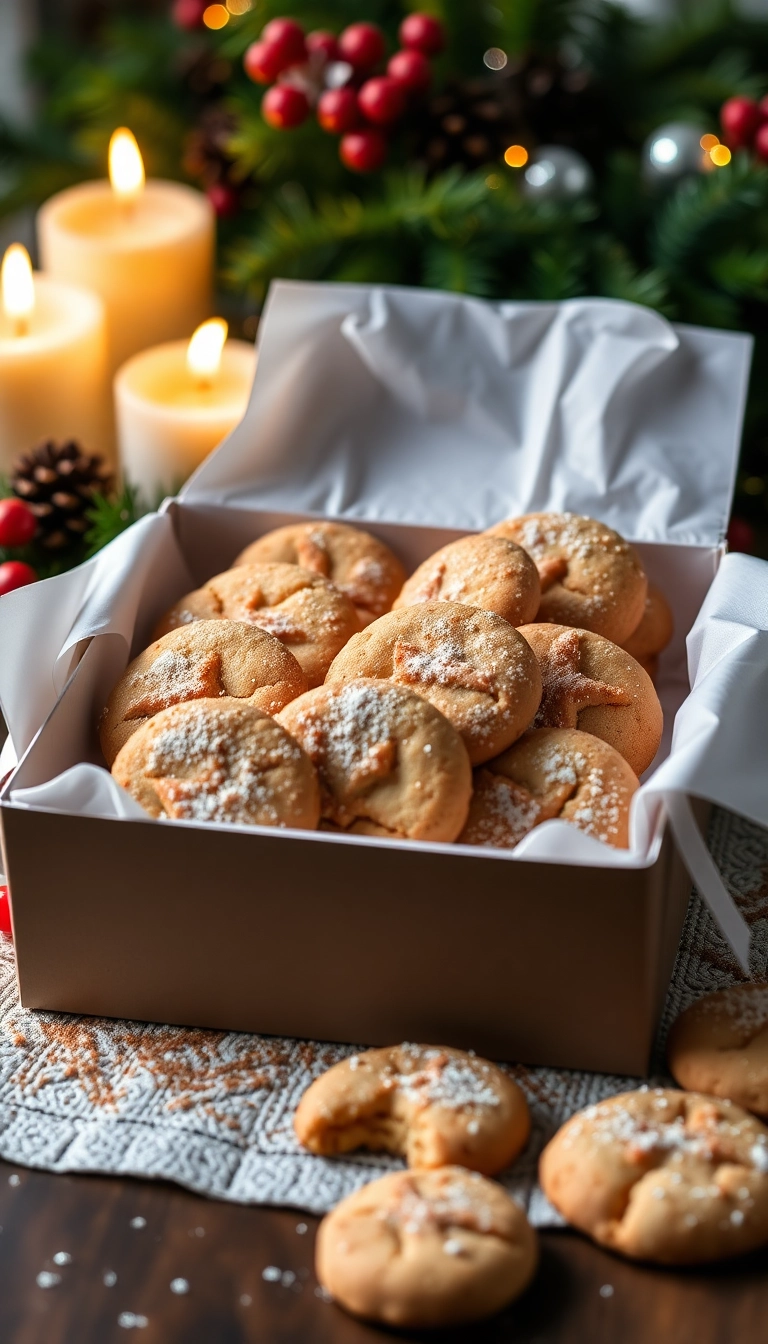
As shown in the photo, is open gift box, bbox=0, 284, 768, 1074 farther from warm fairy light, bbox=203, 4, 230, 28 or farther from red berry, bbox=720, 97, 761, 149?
warm fairy light, bbox=203, 4, 230, 28

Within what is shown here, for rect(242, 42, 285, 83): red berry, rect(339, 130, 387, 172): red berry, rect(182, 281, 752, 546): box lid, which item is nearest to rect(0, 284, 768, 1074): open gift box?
rect(182, 281, 752, 546): box lid

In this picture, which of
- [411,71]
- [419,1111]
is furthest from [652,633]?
[411,71]

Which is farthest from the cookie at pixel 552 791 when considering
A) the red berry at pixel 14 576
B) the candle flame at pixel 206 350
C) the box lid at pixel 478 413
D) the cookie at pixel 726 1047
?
the candle flame at pixel 206 350

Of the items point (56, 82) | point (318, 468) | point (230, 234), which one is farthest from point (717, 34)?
point (56, 82)

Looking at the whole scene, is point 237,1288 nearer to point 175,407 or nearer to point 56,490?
point 56,490

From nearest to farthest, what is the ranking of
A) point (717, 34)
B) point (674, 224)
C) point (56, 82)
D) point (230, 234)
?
point (674, 224) → point (717, 34) → point (230, 234) → point (56, 82)

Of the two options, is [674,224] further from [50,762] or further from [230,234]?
[50,762]

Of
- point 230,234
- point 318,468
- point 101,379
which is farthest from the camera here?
point 230,234

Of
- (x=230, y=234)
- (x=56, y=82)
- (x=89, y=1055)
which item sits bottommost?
(x=89, y=1055)

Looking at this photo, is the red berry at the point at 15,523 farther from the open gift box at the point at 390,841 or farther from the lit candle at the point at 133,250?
the lit candle at the point at 133,250
